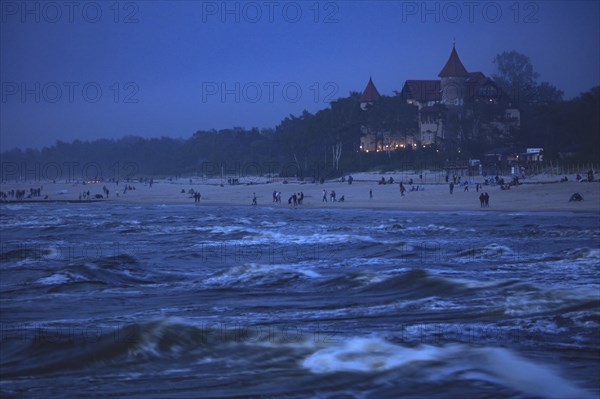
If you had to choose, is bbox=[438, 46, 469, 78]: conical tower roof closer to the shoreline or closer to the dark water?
the shoreline

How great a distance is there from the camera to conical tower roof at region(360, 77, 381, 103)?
77.2m

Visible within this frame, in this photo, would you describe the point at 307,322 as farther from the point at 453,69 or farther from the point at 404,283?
the point at 453,69

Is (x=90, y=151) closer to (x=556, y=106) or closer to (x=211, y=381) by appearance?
(x=556, y=106)

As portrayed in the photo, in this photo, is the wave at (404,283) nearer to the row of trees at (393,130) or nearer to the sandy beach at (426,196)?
the sandy beach at (426,196)

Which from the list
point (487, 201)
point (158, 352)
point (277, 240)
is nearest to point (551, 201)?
point (487, 201)

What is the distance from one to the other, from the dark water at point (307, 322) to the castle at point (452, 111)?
44.0 m

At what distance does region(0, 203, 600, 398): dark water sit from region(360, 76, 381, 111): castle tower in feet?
194

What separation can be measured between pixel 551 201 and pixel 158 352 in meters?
31.7

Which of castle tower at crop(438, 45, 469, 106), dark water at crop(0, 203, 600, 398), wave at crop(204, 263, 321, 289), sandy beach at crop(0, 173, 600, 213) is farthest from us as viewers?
castle tower at crop(438, 45, 469, 106)

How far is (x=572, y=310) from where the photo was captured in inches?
369

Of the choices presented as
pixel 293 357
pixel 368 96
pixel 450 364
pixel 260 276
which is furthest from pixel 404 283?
pixel 368 96

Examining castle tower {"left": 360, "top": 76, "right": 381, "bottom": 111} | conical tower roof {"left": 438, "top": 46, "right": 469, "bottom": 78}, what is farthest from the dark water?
castle tower {"left": 360, "top": 76, "right": 381, "bottom": 111}

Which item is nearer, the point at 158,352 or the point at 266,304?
the point at 158,352

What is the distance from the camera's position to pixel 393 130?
6706cm
